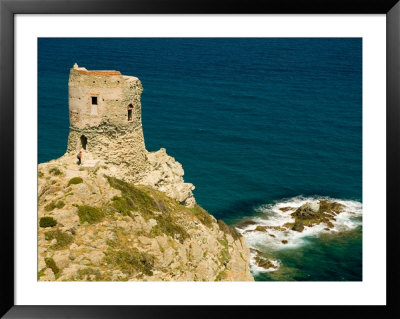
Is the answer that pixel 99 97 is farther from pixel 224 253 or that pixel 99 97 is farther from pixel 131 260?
pixel 224 253

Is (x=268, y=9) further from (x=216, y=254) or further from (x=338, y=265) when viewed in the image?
(x=338, y=265)

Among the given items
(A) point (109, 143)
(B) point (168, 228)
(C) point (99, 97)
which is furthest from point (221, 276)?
(C) point (99, 97)

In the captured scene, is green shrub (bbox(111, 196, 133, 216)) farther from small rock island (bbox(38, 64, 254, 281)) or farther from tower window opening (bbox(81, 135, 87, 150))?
tower window opening (bbox(81, 135, 87, 150))

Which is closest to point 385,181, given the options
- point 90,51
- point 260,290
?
point 260,290

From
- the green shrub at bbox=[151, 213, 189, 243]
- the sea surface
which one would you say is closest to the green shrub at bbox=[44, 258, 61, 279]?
the green shrub at bbox=[151, 213, 189, 243]

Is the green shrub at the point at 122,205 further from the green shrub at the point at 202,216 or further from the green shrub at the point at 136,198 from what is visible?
the green shrub at the point at 202,216

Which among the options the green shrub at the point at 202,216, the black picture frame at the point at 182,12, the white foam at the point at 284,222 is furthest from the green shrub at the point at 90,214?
the white foam at the point at 284,222
